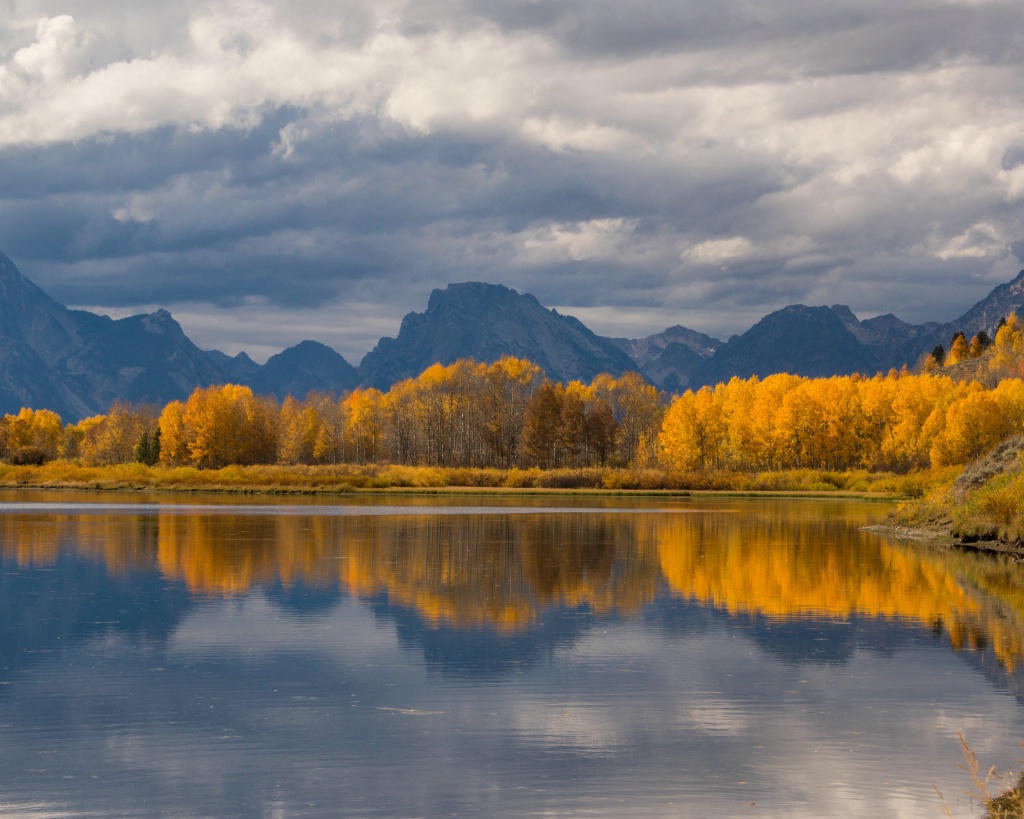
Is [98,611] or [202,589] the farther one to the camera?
[202,589]

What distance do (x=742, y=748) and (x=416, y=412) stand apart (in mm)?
135419

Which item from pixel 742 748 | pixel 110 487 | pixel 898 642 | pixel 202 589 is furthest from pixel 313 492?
pixel 742 748

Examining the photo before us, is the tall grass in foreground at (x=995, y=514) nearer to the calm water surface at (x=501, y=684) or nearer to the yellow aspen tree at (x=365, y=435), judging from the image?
the calm water surface at (x=501, y=684)

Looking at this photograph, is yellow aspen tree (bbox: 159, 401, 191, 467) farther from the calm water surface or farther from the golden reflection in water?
the calm water surface

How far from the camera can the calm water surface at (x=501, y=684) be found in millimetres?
11547

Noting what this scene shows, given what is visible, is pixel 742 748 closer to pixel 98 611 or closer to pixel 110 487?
pixel 98 611

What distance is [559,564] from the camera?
33.4 m

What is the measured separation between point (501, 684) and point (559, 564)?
17.0 meters

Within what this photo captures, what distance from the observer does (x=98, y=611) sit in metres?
23.4

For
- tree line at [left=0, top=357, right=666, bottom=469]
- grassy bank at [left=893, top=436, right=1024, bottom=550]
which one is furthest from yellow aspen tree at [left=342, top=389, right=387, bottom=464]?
grassy bank at [left=893, top=436, right=1024, bottom=550]

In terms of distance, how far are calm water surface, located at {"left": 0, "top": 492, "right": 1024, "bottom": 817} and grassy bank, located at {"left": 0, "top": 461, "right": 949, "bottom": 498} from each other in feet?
216

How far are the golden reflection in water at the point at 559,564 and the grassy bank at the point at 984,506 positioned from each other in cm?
187

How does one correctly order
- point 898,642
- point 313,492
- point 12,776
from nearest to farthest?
point 12,776 → point 898,642 → point 313,492

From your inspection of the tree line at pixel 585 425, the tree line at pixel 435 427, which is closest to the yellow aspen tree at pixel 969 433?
the tree line at pixel 585 425
